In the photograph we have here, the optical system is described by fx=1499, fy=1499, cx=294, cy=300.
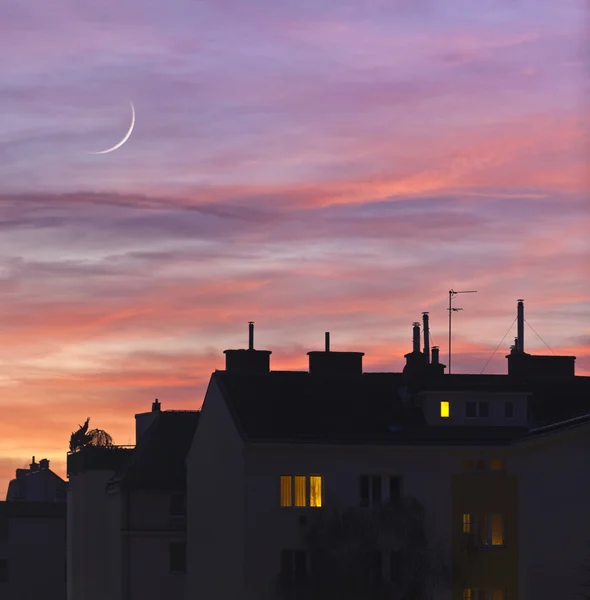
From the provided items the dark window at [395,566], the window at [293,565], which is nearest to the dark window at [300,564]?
the window at [293,565]

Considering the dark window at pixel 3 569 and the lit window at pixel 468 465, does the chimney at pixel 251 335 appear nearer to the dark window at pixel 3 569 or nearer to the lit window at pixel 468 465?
the lit window at pixel 468 465

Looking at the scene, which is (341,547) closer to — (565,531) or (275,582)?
(275,582)

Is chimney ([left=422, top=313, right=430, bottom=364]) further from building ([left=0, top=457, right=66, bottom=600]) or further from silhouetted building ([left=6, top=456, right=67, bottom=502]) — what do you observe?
silhouetted building ([left=6, top=456, right=67, bottom=502])

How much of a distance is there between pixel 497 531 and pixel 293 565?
11226 mm

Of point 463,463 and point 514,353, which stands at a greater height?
point 514,353

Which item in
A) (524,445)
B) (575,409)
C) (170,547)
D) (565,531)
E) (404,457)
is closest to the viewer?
(565,531)

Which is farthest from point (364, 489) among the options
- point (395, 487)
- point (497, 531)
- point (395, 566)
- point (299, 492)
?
point (497, 531)

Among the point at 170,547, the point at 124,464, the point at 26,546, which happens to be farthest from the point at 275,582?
the point at 26,546

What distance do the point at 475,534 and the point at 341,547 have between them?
8160 mm

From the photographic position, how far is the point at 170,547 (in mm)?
101125

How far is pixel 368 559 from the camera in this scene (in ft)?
246

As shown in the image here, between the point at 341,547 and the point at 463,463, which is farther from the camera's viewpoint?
the point at 463,463

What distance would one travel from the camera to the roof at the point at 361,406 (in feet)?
258

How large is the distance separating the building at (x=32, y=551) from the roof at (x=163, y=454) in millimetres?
38438
